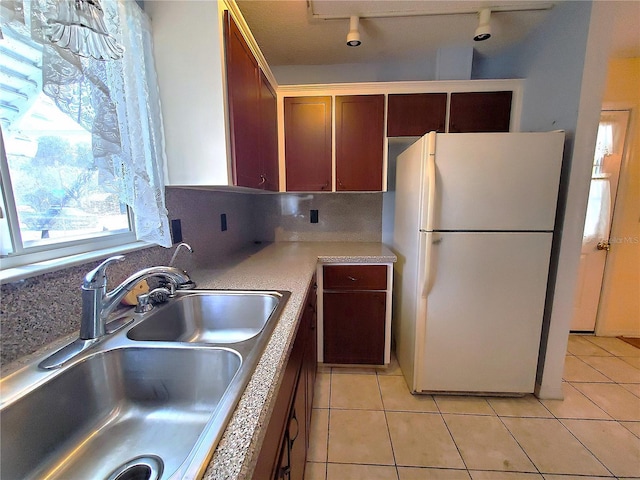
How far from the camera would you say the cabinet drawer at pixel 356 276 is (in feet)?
6.42

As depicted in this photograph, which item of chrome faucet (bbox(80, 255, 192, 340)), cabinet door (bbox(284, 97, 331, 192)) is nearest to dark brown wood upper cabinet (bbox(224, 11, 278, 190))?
cabinet door (bbox(284, 97, 331, 192))

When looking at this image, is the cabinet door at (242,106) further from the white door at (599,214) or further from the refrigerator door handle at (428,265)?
the white door at (599,214)

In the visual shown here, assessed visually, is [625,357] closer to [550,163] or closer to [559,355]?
[559,355]

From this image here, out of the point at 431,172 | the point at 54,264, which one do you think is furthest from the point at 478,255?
the point at 54,264

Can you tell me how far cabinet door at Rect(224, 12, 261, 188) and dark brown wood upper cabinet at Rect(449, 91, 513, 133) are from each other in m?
1.51

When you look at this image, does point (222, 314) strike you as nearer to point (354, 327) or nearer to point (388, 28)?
point (354, 327)

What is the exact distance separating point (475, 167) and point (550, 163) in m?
0.41

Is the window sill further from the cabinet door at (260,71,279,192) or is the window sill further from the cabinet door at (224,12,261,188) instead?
the cabinet door at (260,71,279,192)

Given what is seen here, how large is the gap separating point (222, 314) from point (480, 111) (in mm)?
2284

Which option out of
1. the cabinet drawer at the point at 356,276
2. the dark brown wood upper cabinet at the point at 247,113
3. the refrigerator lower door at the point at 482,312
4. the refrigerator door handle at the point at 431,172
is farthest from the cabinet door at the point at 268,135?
the refrigerator lower door at the point at 482,312

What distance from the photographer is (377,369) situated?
2.09 metres

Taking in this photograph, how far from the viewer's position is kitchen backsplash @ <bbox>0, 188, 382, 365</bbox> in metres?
0.70

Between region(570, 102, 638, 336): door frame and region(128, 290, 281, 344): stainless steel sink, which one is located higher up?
region(570, 102, 638, 336): door frame

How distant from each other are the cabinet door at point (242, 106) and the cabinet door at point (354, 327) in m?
1.04
